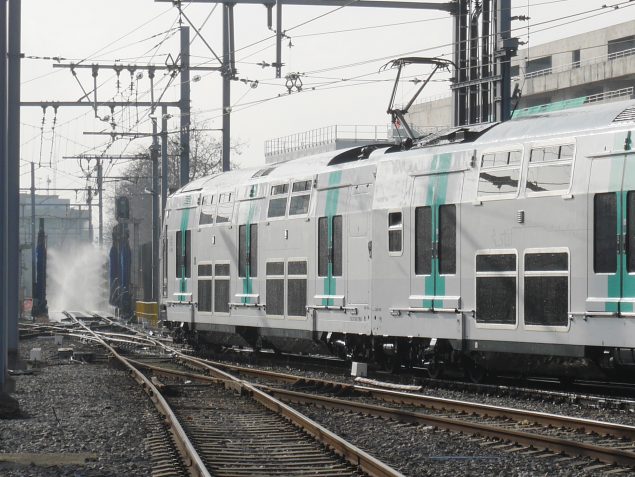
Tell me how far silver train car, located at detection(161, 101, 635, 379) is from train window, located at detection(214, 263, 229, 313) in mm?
79

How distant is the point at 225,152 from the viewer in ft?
120

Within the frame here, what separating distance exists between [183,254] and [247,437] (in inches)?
609

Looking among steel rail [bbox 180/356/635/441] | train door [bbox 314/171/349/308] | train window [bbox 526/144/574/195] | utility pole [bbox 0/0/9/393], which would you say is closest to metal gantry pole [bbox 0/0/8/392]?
utility pole [bbox 0/0/9/393]

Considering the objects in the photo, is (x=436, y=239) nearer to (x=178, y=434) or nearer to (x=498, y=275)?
(x=498, y=275)

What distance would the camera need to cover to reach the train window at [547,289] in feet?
50.8

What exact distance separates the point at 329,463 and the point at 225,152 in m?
25.6

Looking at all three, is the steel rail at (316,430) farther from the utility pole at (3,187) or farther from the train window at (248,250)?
the utility pole at (3,187)

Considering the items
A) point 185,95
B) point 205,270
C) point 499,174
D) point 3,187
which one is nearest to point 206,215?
point 205,270

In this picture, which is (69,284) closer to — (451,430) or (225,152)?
(225,152)

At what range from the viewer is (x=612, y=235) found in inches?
584

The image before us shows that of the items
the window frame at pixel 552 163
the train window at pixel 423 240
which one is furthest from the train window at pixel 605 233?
the train window at pixel 423 240

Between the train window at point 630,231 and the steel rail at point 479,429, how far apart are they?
2.60 metres

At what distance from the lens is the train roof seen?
50.9 feet

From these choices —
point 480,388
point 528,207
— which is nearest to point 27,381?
point 480,388
